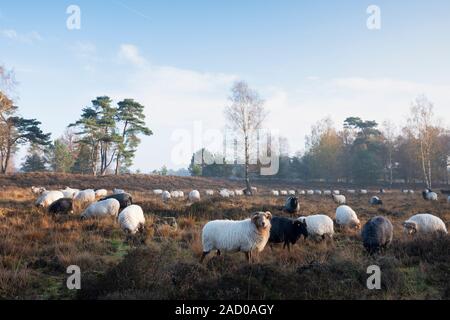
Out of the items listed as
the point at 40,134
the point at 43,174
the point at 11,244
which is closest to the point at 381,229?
the point at 11,244

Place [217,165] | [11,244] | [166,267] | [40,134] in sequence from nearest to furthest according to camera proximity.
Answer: [166,267] → [11,244] → [40,134] → [217,165]

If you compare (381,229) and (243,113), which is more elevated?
(243,113)

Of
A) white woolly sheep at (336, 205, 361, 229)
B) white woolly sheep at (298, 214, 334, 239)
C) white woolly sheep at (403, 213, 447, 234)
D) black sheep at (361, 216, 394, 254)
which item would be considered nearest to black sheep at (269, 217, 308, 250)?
white woolly sheep at (298, 214, 334, 239)

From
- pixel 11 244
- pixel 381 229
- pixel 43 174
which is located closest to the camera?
pixel 11 244

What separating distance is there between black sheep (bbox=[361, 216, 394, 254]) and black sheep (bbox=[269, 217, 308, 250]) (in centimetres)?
191

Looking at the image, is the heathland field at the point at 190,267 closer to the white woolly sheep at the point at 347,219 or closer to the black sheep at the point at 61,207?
the white woolly sheep at the point at 347,219

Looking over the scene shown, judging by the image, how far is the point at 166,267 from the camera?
23.6 feet

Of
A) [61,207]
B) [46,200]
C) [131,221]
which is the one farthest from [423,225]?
[46,200]

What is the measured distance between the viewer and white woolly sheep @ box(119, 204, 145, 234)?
482 inches

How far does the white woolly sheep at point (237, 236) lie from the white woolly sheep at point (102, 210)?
769 cm

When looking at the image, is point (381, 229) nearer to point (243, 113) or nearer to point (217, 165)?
point (243, 113)

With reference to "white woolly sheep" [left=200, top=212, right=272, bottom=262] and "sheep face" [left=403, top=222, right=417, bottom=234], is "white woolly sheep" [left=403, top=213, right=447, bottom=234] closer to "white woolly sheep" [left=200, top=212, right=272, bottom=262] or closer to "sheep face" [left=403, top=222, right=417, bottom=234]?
"sheep face" [left=403, top=222, right=417, bottom=234]

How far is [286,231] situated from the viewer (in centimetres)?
1052
